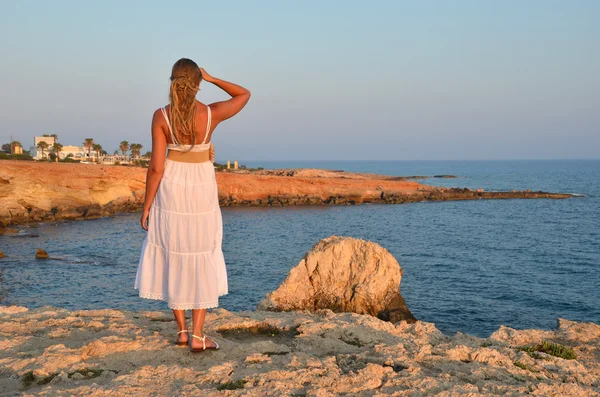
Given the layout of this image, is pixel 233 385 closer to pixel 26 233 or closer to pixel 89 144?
pixel 26 233

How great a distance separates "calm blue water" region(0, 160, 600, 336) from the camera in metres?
20.0

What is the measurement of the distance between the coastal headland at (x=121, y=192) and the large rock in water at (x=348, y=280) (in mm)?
37075

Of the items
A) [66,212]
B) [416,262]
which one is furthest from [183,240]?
[66,212]

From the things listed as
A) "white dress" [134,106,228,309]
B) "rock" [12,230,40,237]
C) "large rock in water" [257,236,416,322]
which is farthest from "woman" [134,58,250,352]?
"rock" [12,230,40,237]

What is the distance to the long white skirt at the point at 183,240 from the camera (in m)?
5.45

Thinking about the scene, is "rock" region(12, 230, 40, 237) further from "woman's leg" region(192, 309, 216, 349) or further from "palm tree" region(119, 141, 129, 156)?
"palm tree" region(119, 141, 129, 156)

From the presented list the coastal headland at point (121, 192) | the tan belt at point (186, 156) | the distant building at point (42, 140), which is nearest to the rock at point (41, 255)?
the coastal headland at point (121, 192)

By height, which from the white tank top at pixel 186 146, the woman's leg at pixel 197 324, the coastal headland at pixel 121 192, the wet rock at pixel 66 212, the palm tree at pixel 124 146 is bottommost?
the wet rock at pixel 66 212

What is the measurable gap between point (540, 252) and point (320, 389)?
32.7m

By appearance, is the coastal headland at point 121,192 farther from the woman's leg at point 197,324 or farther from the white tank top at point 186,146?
the white tank top at point 186,146

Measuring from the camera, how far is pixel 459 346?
6648 mm

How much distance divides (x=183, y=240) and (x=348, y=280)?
9029 millimetres

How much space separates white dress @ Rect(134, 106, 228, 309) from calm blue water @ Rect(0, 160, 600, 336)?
13.5 m

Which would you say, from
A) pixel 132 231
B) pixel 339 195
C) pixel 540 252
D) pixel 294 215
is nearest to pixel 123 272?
pixel 132 231
